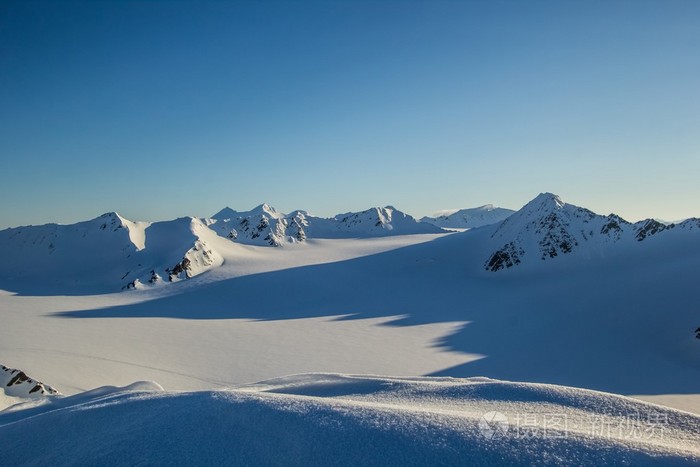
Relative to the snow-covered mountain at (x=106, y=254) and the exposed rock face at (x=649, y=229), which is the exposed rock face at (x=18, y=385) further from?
the exposed rock face at (x=649, y=229)

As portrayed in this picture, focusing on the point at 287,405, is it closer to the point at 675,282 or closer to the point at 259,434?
the point at 259,434

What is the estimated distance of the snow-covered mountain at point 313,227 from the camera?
82.3 meters

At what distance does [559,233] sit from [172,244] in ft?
171

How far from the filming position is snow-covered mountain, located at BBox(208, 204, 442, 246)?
270ft

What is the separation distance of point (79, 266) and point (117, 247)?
5204 millimetres

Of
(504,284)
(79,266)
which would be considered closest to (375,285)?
(504,284)

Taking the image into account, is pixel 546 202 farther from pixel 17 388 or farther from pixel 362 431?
pixel 17 388

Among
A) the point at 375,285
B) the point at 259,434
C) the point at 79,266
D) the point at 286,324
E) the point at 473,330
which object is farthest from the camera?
the point at 79,266

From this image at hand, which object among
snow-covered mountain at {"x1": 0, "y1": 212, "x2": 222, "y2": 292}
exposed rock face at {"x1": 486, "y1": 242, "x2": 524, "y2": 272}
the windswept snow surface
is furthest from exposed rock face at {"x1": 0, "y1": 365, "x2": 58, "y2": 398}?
exposed rock face at {"x1": 486, "y1": 242, "x2": 524, "y2": 272}

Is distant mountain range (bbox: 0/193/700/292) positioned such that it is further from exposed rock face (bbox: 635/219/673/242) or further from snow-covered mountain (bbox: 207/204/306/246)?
snow-covered mountain (bbox: 207/204/306/246)

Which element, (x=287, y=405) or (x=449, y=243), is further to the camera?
(x=449, y=243)

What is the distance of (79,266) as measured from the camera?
5222 cm

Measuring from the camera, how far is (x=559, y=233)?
44.8 meters

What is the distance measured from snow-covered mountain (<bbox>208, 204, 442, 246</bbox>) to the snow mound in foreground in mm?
74037
